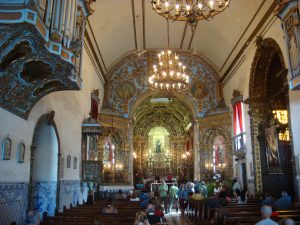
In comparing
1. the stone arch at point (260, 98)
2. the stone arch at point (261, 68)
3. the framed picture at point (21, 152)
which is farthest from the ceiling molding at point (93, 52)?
the stone arch at point (260, 98)

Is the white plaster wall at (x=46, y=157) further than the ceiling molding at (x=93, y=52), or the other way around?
the ceiling molding at (x=93, y=52)

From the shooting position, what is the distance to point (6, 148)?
7020mm

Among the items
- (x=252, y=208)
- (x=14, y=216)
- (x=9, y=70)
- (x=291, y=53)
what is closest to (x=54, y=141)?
(x=14, y=216)

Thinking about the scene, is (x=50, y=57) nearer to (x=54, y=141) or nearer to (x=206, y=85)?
(x=54, y=141)

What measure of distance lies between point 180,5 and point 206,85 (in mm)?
12615

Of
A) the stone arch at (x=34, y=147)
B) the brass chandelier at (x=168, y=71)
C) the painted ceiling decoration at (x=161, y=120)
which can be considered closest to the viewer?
the stone arch at (x=34, y=147)

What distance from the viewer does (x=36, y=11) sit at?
5.28 metres

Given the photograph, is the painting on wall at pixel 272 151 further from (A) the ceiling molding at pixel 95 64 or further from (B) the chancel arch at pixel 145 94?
(A) the ceiling molding at pixel 95 64

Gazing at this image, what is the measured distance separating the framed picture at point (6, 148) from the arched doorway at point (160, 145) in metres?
22.3

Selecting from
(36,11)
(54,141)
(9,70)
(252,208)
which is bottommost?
(252,208)

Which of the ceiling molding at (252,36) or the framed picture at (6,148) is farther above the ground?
the ceiling molding at (252,36)

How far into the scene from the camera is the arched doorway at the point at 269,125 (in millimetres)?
13586

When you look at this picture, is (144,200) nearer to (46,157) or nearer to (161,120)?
(46,157)

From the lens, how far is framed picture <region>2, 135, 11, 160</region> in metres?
6.91
